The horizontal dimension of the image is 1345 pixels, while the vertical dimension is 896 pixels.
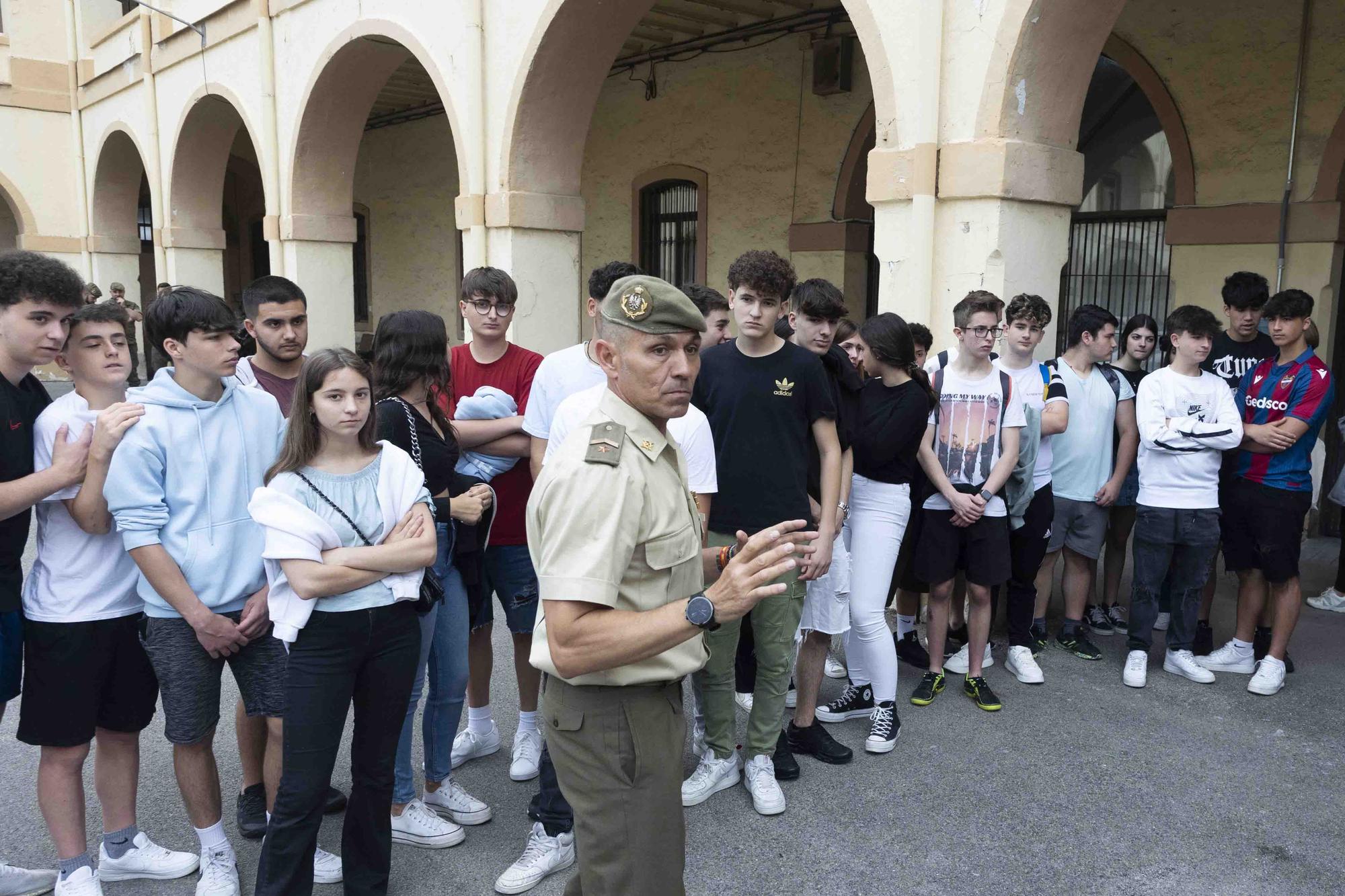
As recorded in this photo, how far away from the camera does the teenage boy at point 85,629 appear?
110 inches

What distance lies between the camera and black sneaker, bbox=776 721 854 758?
3.87 metres

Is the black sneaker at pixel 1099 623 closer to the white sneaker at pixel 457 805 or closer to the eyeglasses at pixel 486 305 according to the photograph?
the white sneaker at pixel 457 805

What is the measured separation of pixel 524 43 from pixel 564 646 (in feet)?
23.2

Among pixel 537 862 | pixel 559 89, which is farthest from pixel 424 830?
pixel 559 89

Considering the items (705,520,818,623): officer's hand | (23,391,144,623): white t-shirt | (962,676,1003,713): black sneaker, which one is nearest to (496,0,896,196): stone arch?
(962,676,1003,713): black sneaker

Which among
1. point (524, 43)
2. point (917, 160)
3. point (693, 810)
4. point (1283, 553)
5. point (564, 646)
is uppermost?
point (524, 43)

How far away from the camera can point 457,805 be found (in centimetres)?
337

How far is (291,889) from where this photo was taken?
8.50 feet

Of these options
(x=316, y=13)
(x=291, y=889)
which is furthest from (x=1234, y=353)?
(x=316, y=13)

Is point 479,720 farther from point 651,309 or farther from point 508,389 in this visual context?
point 651,309

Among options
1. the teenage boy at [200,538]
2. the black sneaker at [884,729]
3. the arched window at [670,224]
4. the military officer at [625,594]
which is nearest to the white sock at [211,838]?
the teenage boy at [200,538]

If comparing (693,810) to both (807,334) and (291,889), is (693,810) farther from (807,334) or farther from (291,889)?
(807,334)

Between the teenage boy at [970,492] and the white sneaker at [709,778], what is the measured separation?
1.15 m

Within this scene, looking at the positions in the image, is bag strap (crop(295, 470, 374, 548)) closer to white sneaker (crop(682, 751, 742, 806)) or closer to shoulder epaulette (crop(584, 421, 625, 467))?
shoulder epaulette (crop(584, 421, 625, 467))
